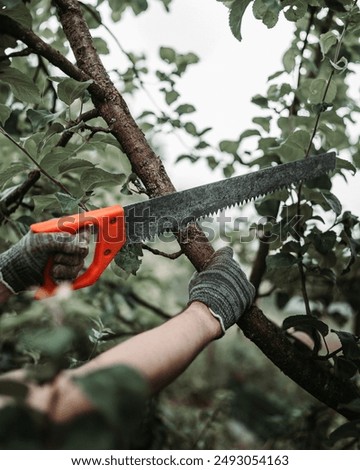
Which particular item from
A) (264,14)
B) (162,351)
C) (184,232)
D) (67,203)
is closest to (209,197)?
(184,232)

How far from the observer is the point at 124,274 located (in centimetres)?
163

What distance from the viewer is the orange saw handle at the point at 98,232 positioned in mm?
1210

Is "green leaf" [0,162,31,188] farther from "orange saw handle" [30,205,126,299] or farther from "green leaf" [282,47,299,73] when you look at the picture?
"green leaf" [282,47,299,73]

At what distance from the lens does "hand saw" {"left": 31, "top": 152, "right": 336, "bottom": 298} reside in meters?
1.24

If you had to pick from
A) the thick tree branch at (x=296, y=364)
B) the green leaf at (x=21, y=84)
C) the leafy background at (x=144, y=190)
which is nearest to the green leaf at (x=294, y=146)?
the leafy background at (x=144, y=190)

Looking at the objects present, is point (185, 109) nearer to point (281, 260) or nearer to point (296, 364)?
point (281, 260)

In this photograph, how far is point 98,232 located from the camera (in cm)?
127

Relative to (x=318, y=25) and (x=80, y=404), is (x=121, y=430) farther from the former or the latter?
(x=318, y=25)

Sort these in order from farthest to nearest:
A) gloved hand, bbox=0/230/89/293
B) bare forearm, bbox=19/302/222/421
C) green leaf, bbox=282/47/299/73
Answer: green leaf, bbox=282/47/299/73
gloved hand, bbox=0/230/89/293
bare forearm, bbox=19/302/222/421

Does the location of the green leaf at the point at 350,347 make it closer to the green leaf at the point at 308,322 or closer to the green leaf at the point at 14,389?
the green leaf at the point at 308,322

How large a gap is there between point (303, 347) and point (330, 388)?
0.18 m

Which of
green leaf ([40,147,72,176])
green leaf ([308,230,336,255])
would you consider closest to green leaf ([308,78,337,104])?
green leaf ([308,230,336,255])

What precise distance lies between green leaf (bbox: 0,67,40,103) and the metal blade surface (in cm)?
47
